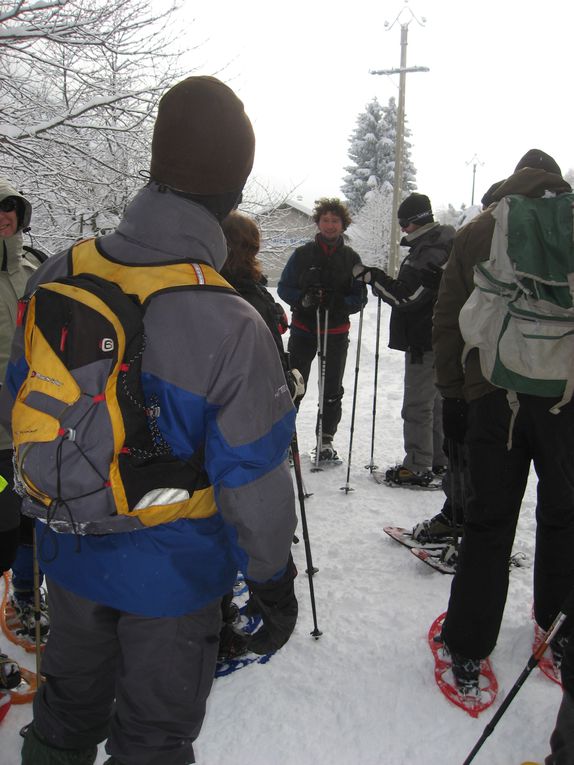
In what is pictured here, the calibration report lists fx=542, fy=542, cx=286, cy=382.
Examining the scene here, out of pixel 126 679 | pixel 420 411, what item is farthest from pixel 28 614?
pixel 420 411

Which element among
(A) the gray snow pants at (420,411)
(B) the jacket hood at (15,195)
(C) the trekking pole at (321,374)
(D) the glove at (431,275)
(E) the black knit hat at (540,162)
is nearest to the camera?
(E) the black knit hat at (540,162)

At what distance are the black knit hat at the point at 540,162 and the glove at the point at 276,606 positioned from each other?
2066mm

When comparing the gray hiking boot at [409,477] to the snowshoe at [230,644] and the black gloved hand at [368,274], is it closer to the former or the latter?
the black gloved hand at [368,274]

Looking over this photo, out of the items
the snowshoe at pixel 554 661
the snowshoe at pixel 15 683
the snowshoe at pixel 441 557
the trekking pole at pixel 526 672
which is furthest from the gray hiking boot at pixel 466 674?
the snowshoe at pixel 15 683

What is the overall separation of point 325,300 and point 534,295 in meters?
3.11

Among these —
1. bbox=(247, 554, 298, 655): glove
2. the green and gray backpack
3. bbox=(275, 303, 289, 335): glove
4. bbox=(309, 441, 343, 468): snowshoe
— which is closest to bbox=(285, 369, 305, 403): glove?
bbox=(275, 303, 289, 335): glove

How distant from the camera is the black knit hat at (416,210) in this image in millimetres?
4547

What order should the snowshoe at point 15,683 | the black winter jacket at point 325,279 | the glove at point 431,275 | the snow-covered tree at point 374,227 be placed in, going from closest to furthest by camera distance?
1. the snowshoe at point 15,683
2. the glove at point 431,275
3. the black winter jacket at point 325,279
4. the snow-covered tree at point 374,227

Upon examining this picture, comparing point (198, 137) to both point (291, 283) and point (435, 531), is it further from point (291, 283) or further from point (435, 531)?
point (291, 283)

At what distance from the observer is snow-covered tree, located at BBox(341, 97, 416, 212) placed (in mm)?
42875

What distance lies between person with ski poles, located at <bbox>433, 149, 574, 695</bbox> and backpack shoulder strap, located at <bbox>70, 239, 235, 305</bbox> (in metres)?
1.34

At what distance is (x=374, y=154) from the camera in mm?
43219

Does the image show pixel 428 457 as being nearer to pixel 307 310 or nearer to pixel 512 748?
pixel 307 310

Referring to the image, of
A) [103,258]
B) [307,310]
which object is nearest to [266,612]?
[103,258]
